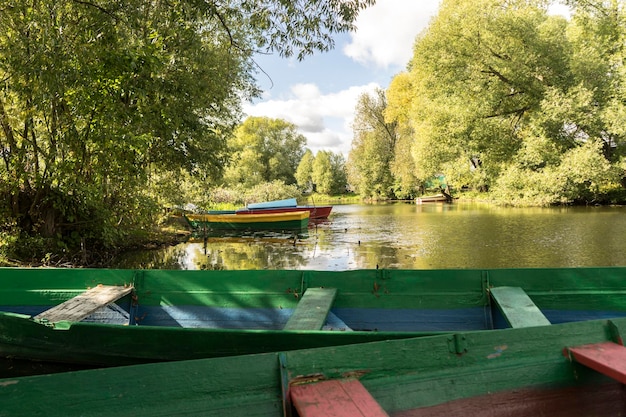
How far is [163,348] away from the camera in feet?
10.4

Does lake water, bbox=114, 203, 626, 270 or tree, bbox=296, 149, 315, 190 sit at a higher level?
tree, bbox=296, 149, 315, 190

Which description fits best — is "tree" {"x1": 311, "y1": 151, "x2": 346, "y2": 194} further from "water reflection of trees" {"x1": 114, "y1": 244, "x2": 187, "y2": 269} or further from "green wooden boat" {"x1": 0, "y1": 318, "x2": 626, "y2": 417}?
"green wooden boat" {"x1": 0, "y1": 318, "x2": 626, "y2": 417}

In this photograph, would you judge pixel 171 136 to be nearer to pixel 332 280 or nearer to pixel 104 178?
pixel 104 178

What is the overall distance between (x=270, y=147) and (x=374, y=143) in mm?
15700

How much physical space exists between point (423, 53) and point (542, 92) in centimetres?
670

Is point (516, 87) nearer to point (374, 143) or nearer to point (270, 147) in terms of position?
point (374, 143)

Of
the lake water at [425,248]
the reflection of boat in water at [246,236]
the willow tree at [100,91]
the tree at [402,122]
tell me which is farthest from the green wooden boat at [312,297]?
the tree at [402,122]

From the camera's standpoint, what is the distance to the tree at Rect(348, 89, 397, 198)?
41.8m

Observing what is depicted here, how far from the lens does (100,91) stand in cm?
712

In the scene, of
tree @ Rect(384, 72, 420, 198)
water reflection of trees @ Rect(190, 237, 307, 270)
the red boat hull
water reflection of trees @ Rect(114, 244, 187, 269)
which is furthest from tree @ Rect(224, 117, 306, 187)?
water reflection of trees @ Rect(114, 244, 187, 269)

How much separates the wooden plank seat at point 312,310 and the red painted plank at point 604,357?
181cm

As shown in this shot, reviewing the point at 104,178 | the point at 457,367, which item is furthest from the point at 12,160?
the point at 457,367

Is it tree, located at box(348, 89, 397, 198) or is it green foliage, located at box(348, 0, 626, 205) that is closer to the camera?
green foliage, located at box(348, 0, 626, 205)

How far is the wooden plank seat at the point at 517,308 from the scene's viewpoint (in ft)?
11.0
